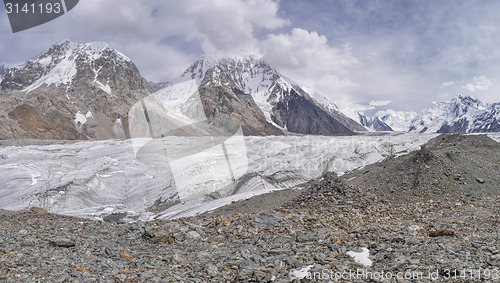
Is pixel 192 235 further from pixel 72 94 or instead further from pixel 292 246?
pixel 72 94

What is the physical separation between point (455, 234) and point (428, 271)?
3.24 meters

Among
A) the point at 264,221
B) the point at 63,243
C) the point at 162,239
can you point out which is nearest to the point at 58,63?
the point at 63,243

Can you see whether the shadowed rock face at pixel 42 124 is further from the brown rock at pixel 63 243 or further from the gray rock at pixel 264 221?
the gray rock at pixel 264 221

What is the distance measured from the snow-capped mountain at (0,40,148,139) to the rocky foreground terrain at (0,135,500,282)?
Result: 116 metres

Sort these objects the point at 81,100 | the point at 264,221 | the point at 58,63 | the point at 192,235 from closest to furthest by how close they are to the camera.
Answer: the point at 192,235
the point at 264,221
the point at 81,100
the point at 58,63

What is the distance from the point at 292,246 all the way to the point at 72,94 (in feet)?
483

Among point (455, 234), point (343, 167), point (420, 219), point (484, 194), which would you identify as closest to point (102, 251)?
point (455, 234)

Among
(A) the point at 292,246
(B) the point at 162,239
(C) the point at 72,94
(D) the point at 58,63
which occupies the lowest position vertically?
(A) the point at 292,246

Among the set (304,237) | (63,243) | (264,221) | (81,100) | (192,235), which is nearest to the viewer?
(63,243)

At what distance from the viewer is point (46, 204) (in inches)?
1025

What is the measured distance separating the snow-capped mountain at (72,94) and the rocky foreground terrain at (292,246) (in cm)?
11555

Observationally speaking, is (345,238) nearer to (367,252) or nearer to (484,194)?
(367,252)

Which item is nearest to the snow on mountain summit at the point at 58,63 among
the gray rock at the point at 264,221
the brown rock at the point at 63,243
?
the brown rock at the point at 63,243

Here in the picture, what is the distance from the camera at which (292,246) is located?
800 cm
